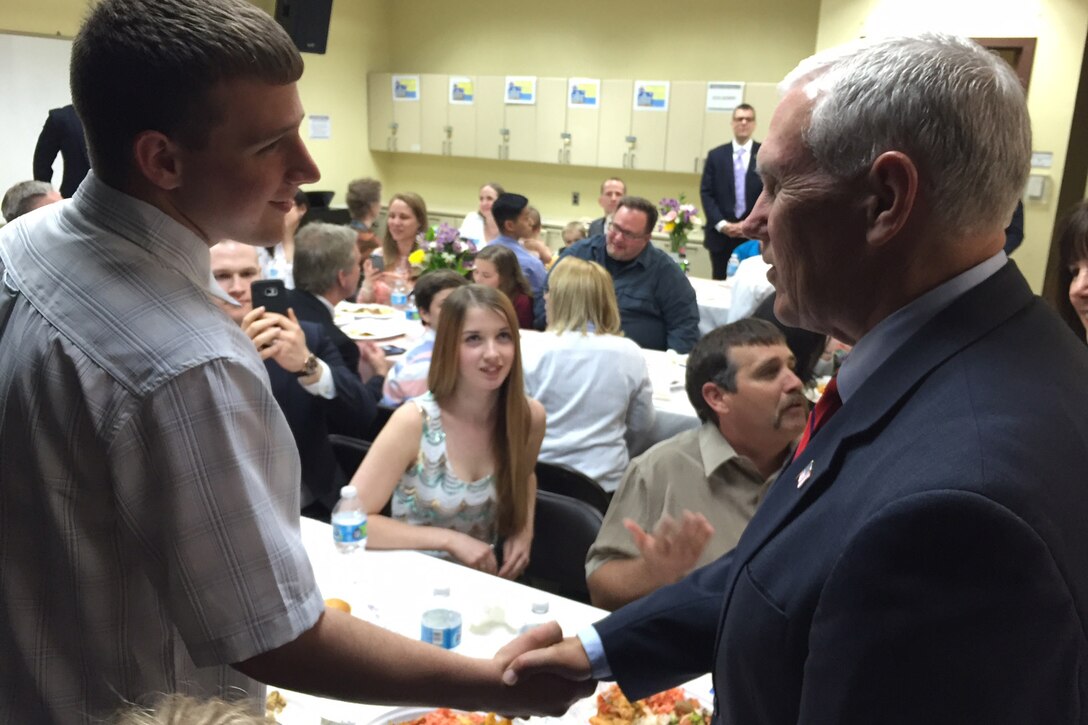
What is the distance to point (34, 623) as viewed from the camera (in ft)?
3.42

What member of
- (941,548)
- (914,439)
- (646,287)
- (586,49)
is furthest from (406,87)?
(941,548)

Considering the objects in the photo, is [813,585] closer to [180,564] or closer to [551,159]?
[180,564]

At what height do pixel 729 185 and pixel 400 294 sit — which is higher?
pixel 729 185

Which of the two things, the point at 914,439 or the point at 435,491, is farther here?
the point at 435,491

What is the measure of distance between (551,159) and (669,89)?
1580mm

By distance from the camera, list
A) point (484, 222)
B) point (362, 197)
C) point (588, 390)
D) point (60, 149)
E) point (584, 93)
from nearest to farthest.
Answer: point (588, 390) → point (60, 149) → point (362, 197) → point (484, 222) → point (584, 93)

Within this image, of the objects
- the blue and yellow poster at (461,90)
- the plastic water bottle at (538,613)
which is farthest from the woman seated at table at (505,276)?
the blue and yellow poster at (461,90)

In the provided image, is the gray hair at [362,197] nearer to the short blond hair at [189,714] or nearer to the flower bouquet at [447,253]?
the flower bouquet at [447,253]

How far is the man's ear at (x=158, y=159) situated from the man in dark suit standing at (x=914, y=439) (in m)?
0.71

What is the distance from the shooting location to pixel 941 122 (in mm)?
859

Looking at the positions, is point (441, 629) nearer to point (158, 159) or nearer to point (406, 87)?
point (158, 159)

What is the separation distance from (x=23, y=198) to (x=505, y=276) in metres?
2.64

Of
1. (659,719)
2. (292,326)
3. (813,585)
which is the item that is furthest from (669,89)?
(813,585)

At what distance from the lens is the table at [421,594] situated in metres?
1.99
